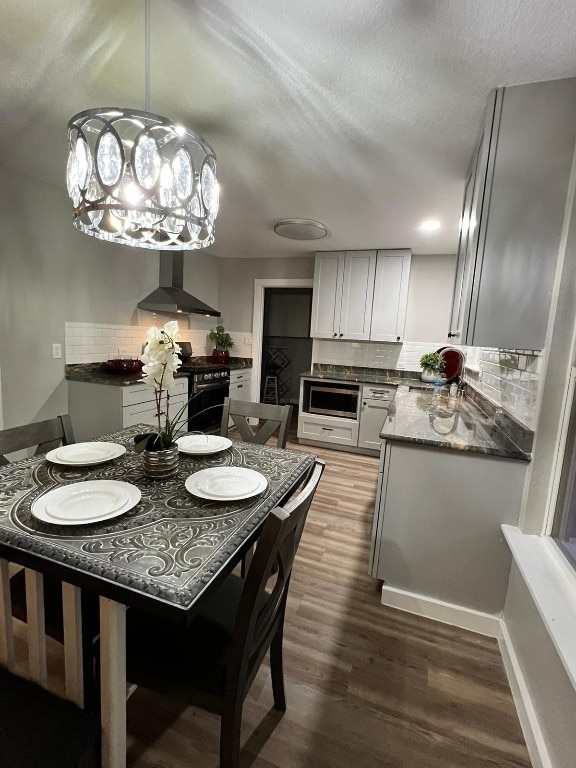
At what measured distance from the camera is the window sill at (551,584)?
97cm

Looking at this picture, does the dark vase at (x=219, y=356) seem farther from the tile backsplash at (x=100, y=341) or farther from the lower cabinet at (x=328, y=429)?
the lower cabinet at (x=328, y=429)

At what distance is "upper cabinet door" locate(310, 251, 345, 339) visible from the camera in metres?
4.20

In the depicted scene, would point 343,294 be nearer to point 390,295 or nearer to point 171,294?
point 390,295

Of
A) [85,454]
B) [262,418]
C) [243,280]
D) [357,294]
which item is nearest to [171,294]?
[243,280]

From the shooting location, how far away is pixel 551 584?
118 centimetres

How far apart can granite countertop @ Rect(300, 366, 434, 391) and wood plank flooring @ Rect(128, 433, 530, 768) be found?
2.41m

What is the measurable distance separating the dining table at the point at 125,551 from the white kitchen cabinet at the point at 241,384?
3264 millimetres

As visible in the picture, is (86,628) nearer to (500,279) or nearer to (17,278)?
(500,279)

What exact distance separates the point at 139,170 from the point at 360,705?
6.66 feet

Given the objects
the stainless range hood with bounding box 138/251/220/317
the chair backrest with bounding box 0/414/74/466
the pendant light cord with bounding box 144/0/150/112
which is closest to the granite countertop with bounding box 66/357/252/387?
the stainless range hood with bounding box 138/251/220/317

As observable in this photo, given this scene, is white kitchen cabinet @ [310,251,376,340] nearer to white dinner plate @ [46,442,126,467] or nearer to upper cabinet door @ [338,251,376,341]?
upper cabinet door @ [338,251,376,341]

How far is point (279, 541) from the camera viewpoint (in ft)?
2.67

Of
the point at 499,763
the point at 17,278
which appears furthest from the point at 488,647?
the point at 17,278

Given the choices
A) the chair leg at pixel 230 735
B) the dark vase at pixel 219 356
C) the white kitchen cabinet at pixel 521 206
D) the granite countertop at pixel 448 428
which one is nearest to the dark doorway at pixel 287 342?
the dark vase at pixel 219 356
